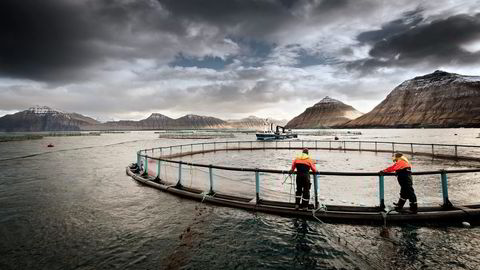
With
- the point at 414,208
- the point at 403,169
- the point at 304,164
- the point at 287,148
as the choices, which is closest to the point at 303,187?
the point at 304,164

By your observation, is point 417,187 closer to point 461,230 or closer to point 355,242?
point 461,230

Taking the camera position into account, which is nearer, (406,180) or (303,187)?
(406,180)

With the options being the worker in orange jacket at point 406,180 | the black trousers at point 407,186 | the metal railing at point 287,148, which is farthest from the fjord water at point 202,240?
the metal railing at point 287,148

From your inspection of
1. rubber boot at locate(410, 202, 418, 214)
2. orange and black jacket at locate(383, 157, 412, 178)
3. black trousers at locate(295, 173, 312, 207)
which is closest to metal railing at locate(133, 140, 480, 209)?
black trousers at locate(295, 173, 312, 207)

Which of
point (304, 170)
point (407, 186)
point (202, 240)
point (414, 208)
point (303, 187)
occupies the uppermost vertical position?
point (304, 170)

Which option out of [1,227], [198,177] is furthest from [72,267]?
[198,177]

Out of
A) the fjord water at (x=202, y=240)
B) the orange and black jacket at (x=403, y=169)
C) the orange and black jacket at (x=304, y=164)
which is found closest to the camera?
the fjord water at (x=202, y=240)

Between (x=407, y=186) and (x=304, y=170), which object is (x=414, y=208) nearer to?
(x=407, y=186)

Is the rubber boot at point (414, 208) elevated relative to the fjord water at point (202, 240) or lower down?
elevated

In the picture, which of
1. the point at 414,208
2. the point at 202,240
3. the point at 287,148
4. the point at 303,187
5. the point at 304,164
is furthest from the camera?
the point at 287,148

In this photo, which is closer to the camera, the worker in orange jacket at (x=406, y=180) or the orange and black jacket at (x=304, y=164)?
the worker in orange jacket at (x=406, y=180)

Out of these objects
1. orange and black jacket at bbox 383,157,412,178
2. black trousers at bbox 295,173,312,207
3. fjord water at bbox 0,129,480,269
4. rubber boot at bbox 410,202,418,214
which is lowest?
fjord water at bbox 0,129,480,269

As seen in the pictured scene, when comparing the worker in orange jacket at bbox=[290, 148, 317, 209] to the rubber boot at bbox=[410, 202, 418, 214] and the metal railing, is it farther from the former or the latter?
the rubber boot at bbox=[410, 202, 418, 214]

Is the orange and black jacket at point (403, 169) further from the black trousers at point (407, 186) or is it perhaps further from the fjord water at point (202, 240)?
the fjord water at point (202, 240)
